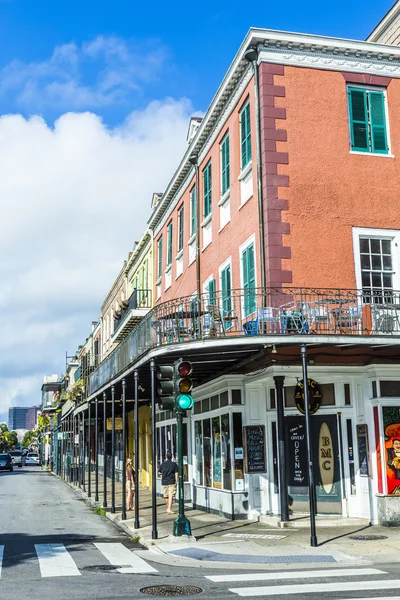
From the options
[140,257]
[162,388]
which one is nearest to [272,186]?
[162,388]

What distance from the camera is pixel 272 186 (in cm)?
1598

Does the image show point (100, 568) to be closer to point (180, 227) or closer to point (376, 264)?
point (376, 264)

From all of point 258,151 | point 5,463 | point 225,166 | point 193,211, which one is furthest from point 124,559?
point 5,463

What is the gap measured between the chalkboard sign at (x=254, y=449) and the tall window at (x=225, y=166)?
6418 mm

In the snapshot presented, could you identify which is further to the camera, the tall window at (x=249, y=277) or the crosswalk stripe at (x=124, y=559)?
the tall window at (x=249, y=277)

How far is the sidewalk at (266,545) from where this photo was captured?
11.1 m

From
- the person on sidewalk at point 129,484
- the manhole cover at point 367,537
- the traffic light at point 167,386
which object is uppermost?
the traffic light at point 167,386

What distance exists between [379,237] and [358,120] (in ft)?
9.58

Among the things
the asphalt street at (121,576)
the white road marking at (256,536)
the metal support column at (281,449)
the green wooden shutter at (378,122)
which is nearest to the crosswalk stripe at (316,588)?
the asphalt street at (121,576)

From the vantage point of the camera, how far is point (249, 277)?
55.6ft

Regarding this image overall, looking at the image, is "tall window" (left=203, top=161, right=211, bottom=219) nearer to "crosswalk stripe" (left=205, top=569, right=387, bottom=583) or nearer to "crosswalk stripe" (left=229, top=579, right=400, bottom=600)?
"crosswalk stripe" (left=205, top=569, right=387, bottom=583)

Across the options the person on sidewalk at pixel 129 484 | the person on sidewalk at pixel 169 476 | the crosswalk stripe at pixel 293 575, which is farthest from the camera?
the person on sidewalk at pixel 129 484

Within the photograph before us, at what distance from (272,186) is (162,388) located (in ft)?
17.5

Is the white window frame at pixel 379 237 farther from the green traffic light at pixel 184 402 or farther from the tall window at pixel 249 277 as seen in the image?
the green traffic light at pixel 184 402
